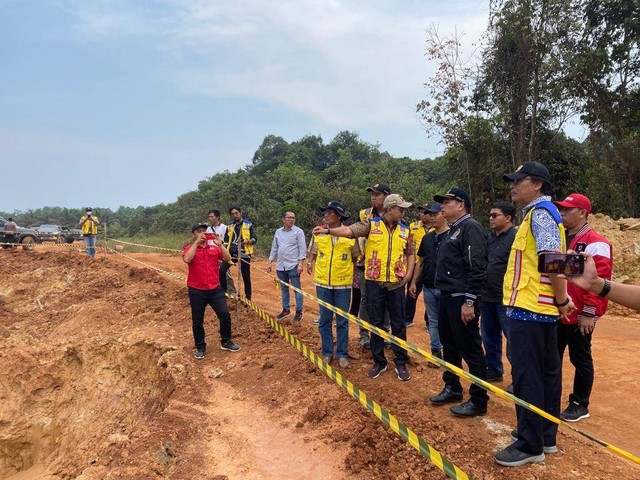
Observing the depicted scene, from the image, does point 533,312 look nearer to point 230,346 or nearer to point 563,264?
point 563,264

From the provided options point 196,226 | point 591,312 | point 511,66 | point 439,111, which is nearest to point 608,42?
point 511,66

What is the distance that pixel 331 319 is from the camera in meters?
4.75

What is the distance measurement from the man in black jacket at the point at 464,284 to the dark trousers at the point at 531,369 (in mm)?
622

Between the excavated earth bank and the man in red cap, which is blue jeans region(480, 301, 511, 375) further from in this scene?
the man in red cap

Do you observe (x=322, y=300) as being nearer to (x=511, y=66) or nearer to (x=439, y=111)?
(x=439, y=111)

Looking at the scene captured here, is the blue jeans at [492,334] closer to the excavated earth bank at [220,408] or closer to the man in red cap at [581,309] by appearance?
the excavated earth bank at [220,408]

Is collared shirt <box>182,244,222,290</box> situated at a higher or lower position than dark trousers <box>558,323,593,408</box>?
higher

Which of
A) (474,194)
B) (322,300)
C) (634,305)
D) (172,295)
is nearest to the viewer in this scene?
(634,305)

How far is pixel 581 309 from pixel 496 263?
1.00m

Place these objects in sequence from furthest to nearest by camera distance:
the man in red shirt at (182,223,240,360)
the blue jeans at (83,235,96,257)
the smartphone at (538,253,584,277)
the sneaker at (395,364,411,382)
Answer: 1. the blue jeans at (83,235,96,257)
2. the man in red shirt at (182,223,240,360)
3. the sneaker at (395,364,411,382)
4. the smartphone at (538,253,584,277)

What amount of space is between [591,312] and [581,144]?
467 inches

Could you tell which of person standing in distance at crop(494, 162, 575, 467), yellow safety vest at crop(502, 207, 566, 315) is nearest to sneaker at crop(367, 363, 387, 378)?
person standing in distance at crop(494, 162, 575, 467)

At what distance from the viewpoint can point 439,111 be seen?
12969 mm

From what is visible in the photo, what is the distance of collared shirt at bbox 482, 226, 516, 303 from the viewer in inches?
169
